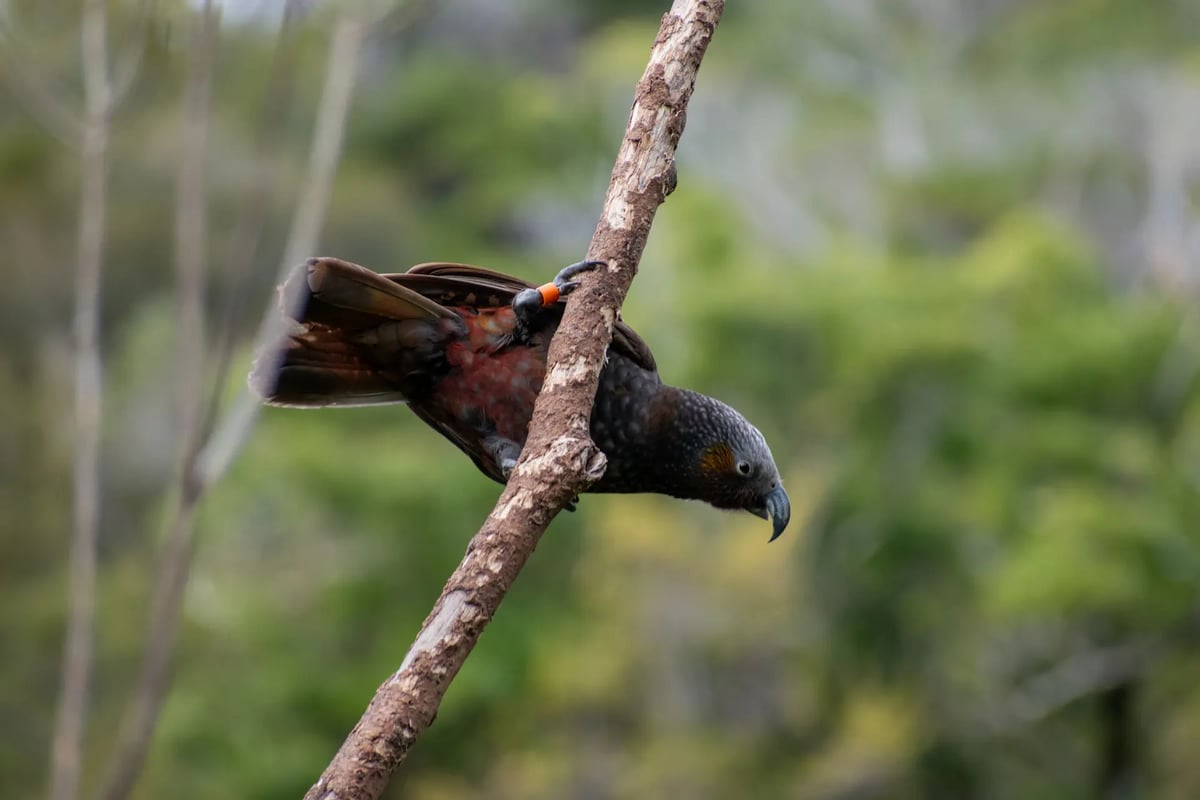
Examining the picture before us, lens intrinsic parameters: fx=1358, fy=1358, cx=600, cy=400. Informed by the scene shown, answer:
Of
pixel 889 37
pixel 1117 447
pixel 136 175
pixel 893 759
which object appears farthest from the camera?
pixel 889 37

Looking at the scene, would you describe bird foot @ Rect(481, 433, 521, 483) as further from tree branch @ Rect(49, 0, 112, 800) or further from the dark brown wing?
Answer: tree branch @ Rect(49, 0, 112, 800)

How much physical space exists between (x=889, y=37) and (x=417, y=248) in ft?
27.3

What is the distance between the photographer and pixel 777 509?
12.2ft

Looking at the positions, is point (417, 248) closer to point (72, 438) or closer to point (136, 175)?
point (136, 175)

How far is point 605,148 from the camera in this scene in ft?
70.3

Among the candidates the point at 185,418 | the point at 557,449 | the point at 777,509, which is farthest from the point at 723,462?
the point at 185,418

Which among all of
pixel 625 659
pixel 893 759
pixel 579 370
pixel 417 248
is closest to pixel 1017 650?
pixel 893 759

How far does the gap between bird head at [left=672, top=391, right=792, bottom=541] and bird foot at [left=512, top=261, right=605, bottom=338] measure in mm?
467

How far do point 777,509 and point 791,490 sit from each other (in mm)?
9722

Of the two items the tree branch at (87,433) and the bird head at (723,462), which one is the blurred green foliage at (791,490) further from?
the bird head at (723,462)

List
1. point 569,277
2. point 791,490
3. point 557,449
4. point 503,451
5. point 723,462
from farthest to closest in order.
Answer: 1. point 791,490
2. point 723,462
3. point 503,451
4. point 569,277
5. point 557,449

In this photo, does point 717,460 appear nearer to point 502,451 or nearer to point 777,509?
point 777,509

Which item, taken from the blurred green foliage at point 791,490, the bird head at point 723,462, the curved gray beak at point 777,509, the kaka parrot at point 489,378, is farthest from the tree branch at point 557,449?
the blurred green foliage at point 791,490

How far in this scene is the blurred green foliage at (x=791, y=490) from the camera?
41.7ft
